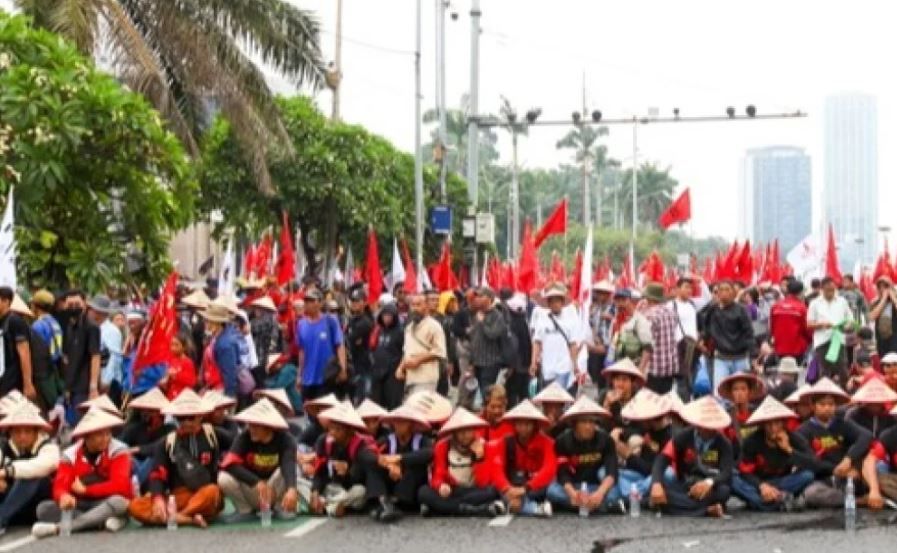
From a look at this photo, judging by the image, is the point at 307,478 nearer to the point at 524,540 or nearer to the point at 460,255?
the point at 524,540

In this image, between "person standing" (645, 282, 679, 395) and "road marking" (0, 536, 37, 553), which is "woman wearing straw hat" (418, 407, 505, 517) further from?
"person standing" (645, 282, 679, 395)

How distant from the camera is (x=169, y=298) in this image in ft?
46.8

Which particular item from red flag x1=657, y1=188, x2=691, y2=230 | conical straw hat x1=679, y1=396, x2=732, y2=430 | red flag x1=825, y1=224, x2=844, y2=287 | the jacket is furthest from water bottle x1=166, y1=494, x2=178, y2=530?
red flag x1=657, y1=188, x2=691, y2=230

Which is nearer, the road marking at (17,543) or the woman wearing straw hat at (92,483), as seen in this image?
the road marking at (17,543)

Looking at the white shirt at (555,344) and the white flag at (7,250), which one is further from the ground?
the white flag at (7,250)

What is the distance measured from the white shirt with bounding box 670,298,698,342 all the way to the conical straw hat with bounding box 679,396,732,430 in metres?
4.54

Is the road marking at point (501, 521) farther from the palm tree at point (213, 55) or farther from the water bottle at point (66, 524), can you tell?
the palm tree at point (213, 55)

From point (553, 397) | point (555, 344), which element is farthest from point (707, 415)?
point (555, 344)

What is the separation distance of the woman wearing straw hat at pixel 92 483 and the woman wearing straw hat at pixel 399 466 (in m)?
1.78

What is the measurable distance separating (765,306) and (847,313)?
19.5 feet

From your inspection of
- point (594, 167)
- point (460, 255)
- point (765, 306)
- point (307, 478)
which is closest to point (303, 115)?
point (460, 255)

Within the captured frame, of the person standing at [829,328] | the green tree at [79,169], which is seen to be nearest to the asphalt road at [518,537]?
the green tree at [79,169]

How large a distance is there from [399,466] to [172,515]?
1693mm

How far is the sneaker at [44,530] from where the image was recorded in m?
11.1
